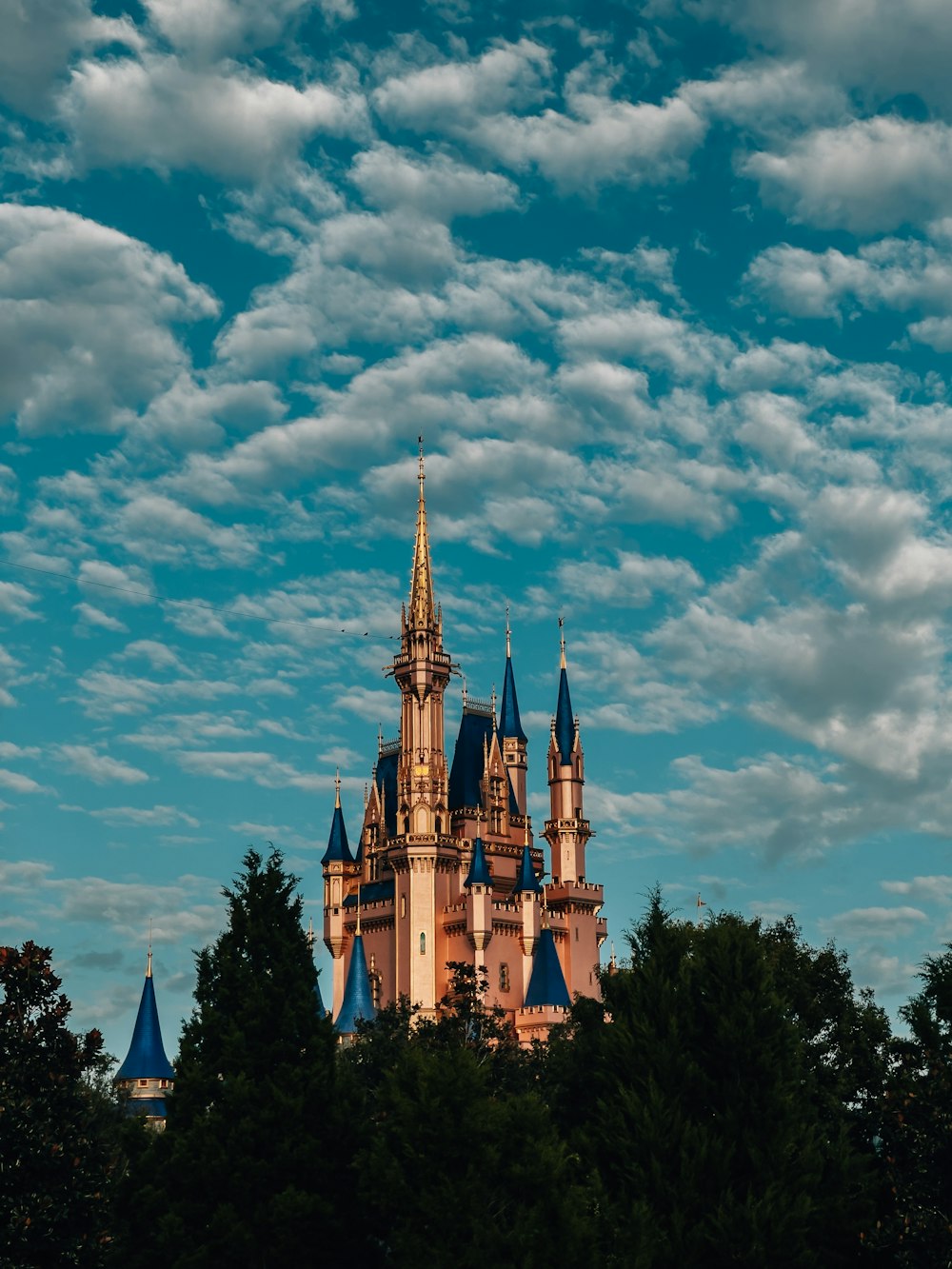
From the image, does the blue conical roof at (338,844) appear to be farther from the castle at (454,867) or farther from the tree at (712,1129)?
the tree at (712,1129)

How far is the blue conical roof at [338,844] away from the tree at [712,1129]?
2326 inches

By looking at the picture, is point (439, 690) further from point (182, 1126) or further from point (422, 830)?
point (182, 1126)

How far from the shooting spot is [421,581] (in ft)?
314

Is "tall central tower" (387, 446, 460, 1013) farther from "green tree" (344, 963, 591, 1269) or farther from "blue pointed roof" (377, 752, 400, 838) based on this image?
"green tree" (344, 963, 591, 1269)

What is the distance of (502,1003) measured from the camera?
285ft

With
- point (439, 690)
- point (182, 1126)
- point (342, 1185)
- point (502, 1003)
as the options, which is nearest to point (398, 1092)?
point (342, 1185)

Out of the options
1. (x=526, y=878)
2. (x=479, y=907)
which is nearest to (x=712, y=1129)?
(x=479, y=907)

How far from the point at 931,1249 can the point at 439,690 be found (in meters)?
62.0

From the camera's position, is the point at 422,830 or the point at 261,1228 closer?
the point at 261,1228

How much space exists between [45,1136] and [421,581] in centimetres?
6721

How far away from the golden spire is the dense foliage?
55060mm

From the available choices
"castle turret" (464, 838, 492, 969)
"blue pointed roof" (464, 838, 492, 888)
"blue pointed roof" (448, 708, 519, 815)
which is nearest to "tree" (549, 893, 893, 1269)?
"castle turret" (464, 838, 492, 969)

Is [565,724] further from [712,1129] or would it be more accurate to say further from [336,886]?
[712,1129]

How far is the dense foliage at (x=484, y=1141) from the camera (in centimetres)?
3042
